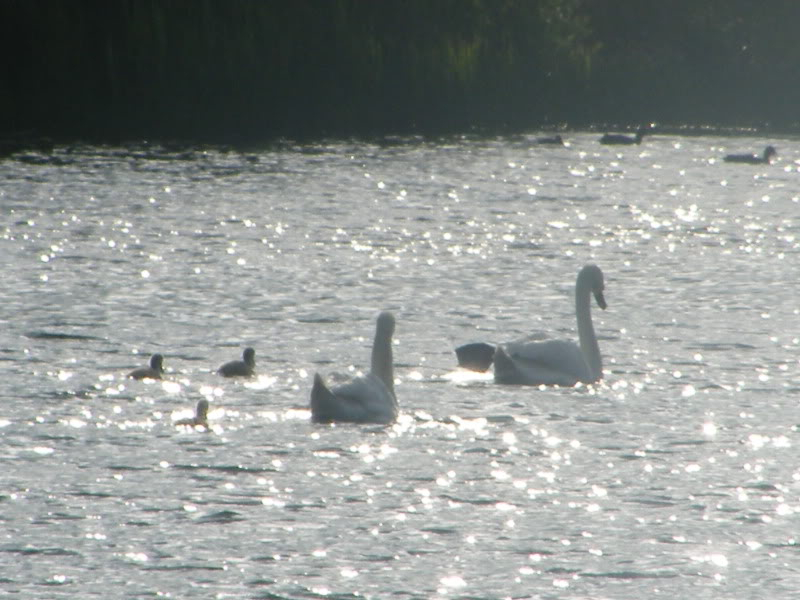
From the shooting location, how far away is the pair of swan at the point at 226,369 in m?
14.7

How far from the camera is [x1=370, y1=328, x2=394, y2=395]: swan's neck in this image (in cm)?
1410

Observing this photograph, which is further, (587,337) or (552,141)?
(552,141)

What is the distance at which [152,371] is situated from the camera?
1475cm

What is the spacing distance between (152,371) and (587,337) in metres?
3.93

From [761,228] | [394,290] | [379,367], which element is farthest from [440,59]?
[379,367]

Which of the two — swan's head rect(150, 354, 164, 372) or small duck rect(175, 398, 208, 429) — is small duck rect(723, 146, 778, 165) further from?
small duck rect(175, 398, 208, 429)

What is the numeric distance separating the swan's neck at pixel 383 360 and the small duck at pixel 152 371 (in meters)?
1.83

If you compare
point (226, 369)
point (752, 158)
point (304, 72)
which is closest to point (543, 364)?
point (226, 369)

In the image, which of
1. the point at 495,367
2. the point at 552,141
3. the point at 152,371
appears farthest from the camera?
the point at 552,141

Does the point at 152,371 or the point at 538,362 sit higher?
the point at 152,371

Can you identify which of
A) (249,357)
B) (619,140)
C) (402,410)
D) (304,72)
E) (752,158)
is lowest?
(752,158)

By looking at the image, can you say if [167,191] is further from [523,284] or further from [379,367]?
[379,367]

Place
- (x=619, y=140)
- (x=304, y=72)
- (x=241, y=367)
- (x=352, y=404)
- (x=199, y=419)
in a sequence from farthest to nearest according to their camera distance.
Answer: (x=304, y=72)
(x=619, y=140)
(x=241, y=367)
(x=352, y=404)
(x=199, y=419)

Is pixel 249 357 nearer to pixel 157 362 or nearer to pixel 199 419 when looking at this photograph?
pixel 157 362
